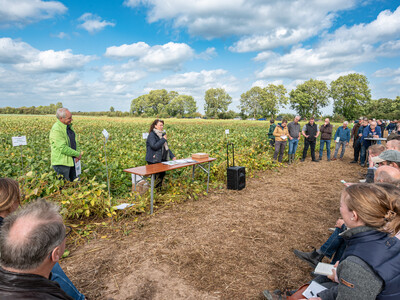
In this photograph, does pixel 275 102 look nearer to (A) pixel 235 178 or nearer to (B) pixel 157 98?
(B) pixel 157 98

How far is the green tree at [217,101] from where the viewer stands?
86.3 m

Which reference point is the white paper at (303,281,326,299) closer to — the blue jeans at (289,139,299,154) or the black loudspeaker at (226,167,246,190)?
the black loudspeaker at (226,167,246,190)

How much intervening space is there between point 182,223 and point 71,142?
9.05ft

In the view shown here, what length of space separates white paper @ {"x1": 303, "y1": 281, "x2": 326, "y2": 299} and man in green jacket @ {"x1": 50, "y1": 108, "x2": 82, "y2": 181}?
4.31 metres

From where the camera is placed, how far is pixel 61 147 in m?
4.32

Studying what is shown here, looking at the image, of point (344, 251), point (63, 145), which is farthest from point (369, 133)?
point (63, 145)

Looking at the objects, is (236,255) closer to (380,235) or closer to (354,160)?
(380,235)

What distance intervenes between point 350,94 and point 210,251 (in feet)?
197

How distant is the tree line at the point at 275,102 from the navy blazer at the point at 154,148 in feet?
176

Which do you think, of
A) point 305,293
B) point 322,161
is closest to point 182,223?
point 305,293

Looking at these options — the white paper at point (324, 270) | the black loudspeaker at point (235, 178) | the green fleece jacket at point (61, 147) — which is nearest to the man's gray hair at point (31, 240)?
the white paper at point (324, 270)

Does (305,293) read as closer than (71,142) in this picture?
Yes

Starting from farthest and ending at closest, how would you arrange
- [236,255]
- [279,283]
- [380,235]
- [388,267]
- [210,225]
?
[210,225] < [236,255] < [279,283] < [380,235] < [388,267]

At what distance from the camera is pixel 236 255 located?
3.41 metres
